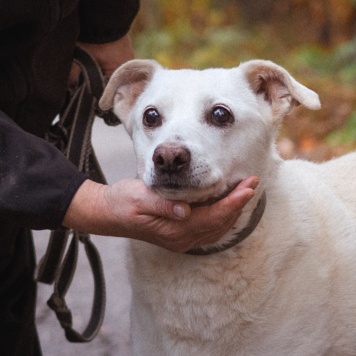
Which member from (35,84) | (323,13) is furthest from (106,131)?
(35,84)

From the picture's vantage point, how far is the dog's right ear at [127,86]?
3.23 meters

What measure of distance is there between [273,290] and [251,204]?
322 mm

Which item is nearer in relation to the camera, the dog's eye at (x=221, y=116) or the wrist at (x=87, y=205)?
the wrist at (x=87, y=205)

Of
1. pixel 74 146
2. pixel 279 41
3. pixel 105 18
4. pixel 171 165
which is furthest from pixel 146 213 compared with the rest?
pixel 279 41

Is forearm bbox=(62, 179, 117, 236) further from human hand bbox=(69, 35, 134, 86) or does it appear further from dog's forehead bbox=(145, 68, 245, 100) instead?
human hand bbox=(69, 35, 134, 86)

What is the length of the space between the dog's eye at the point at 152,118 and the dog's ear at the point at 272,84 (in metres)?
0.39

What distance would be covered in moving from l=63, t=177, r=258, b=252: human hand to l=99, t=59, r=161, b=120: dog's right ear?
63 centimetres

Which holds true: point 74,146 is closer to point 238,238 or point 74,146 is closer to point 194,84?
point 194,84

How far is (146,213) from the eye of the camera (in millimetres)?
2658

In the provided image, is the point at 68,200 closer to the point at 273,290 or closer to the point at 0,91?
the point at 0,91

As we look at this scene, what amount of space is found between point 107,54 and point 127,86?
1.66ft

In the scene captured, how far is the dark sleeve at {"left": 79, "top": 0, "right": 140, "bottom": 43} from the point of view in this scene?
142 inches

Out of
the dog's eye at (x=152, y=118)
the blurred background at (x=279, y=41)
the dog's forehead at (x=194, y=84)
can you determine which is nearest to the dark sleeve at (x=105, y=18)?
the dog's forehead at (x=194, y=84)

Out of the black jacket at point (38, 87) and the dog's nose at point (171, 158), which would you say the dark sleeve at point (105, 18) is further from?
the dog's nose at point (171, 158)
